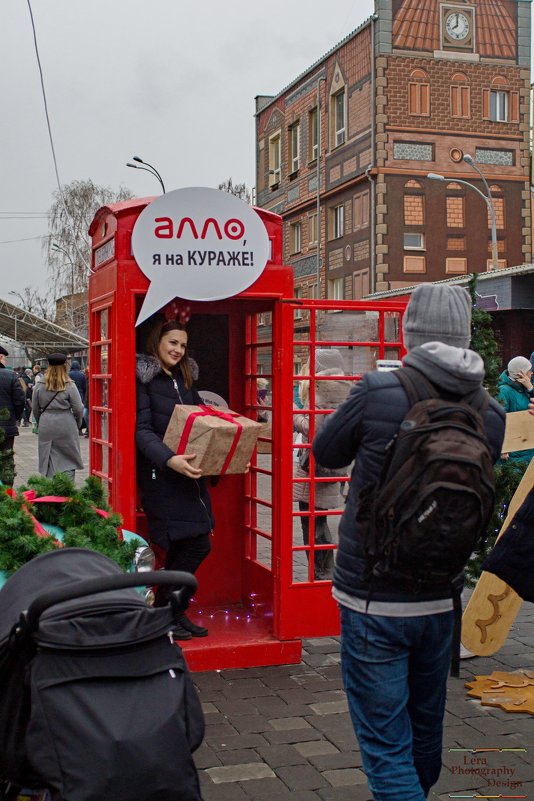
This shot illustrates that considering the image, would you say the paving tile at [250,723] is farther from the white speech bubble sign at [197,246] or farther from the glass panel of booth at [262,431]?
the white speech bubble sign at [197,246]

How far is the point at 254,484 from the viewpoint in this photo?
721 cm

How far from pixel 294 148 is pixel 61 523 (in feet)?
128

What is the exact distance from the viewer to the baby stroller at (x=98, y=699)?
2594 mm

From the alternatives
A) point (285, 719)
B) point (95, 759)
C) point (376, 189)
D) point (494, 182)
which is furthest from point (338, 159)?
point (95, 759)

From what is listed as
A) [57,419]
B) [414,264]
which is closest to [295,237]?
[414,264]

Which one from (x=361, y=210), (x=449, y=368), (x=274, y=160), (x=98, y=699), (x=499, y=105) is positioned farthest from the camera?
(x=274, y=160)

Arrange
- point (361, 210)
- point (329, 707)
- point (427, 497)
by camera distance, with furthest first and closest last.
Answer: point (361, 210) → point (329, 707) → point (427, 497)

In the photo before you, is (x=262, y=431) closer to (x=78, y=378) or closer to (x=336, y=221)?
(x=78, y=378)

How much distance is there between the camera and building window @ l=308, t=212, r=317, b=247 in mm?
39844

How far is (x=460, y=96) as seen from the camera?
35.8 meters

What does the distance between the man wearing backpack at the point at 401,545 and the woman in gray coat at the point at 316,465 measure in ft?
9.48

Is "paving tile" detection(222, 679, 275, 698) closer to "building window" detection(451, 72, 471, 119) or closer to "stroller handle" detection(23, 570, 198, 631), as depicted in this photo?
"stroller handle" detection(23, 570, 198, 631)

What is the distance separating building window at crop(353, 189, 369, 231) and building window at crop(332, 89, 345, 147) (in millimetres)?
2600

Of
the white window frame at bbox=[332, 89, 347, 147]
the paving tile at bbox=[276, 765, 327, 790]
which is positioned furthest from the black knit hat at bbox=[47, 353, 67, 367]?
the white window frame at bbox=[332, 89, 347, 147]
